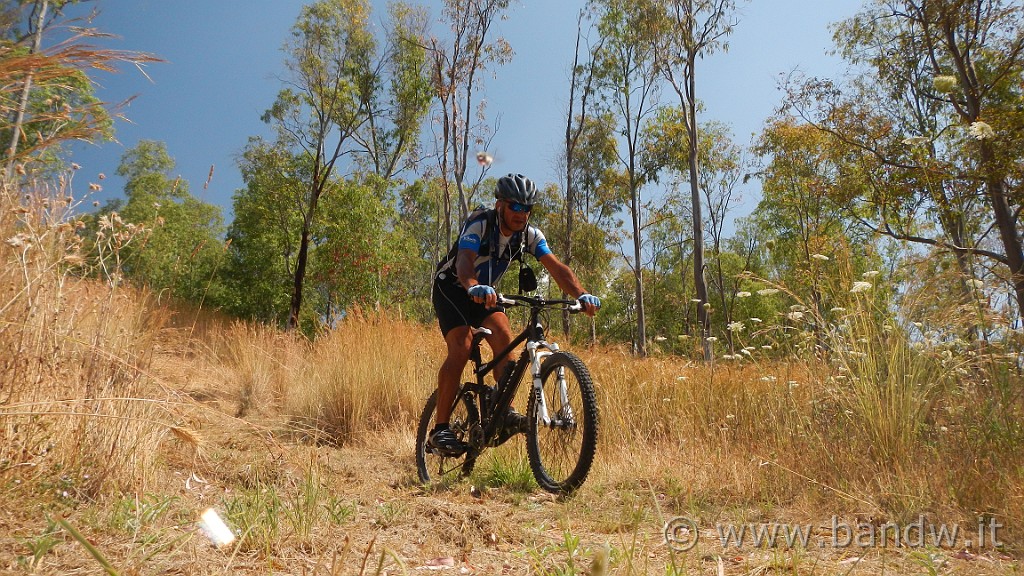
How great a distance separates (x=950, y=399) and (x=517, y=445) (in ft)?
9.51

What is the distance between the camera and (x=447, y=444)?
4.13 m

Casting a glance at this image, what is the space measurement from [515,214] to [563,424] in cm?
152

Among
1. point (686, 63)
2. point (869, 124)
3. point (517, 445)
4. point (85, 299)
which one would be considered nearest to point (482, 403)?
point (517, 445)

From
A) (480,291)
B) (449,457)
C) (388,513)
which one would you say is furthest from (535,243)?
(388,513)

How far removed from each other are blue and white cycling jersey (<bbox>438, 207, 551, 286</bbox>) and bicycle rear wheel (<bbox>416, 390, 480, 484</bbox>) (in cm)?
99

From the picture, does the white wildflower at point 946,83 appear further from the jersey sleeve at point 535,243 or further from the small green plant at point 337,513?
the small green plant at point 337,513

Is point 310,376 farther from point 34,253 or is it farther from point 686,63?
point 686,63

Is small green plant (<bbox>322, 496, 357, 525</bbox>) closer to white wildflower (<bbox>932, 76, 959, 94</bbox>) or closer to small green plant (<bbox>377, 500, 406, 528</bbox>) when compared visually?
small green plant (<bbox>377, 500, 406, 528</bbox>)

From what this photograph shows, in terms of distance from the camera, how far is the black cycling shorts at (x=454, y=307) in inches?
173

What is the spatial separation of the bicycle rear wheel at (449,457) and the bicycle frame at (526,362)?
0.22 meters

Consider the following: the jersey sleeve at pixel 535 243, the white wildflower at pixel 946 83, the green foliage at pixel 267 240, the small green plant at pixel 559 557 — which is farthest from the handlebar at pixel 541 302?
the green foliage at pixel 267 240

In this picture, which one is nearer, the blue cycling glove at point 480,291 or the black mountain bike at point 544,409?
the black mountain bike at point 544,409

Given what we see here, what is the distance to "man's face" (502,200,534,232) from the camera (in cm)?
415

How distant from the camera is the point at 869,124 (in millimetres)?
14531
